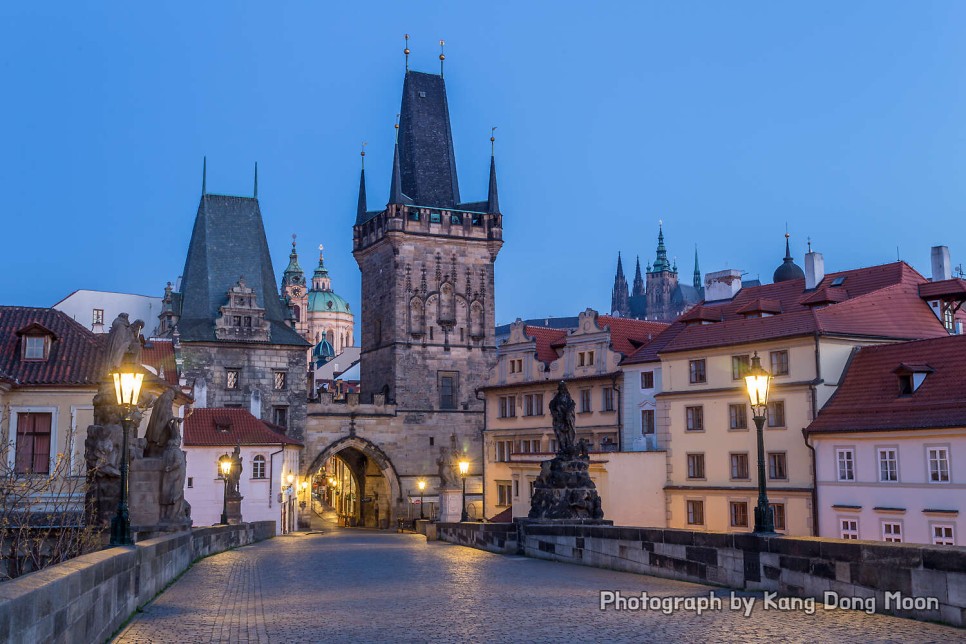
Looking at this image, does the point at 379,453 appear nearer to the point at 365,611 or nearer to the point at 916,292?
the point at 916,292

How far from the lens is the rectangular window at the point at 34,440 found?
112 ft

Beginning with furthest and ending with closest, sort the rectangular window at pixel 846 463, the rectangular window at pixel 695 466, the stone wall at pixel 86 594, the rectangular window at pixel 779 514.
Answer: the rectangular window at pixel 695 466, the rectangular window at pixel 779 514, the rectangular window at pixel 846 463, the stone wall at pixel 86 594

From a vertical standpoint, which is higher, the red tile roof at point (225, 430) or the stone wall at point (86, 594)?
the red tile roof at point (225, 430)

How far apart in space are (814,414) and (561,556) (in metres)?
19.3

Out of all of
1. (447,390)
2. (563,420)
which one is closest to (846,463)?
(563,420)

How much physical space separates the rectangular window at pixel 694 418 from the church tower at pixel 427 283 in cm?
3039

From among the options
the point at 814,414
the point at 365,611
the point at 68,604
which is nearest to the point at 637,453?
the point at 814,414

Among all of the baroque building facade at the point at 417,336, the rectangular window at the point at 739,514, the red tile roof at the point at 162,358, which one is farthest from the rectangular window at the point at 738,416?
the baroque building facade at the point at 417,336

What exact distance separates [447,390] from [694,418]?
31.3 m

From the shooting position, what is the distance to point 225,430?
2261 inches

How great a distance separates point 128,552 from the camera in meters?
12.9

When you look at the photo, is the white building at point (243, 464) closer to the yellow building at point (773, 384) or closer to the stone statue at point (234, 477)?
the stone statue at point (234, 477)

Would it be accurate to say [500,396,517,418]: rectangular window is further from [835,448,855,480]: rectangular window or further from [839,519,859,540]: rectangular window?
[839,519,859,540]: rectangular window

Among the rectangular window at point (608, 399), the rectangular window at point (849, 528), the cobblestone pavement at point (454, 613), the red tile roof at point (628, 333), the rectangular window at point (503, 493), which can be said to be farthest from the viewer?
the rectangular window at point (503, 493)
